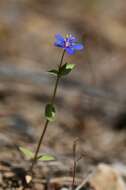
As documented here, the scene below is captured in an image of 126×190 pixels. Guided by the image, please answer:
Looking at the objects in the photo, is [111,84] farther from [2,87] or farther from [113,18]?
[113,18]

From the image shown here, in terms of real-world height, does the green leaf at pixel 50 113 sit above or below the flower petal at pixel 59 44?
below

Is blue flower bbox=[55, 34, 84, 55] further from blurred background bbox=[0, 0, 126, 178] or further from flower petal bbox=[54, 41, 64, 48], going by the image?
blurred background bbox=[0, 0, 126, 178]

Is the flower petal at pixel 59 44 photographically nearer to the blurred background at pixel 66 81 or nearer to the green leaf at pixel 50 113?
the green leaf at pixel 50 113

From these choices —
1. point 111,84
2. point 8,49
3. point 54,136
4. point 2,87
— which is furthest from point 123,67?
point 54,136

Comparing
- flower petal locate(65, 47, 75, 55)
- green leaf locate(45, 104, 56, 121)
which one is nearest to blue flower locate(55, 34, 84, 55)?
flower petal locate(65, 47, 75, 55)

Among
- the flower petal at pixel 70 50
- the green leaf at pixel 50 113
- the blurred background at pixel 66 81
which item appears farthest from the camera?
the blurred background at pixel 66 81

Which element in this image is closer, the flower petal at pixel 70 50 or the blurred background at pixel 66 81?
the flower petal at pixel 70 50

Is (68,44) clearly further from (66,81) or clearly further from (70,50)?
(66,81)

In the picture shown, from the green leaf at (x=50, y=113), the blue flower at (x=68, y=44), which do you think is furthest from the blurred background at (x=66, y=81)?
the blue flower at (x=68, y=44)
